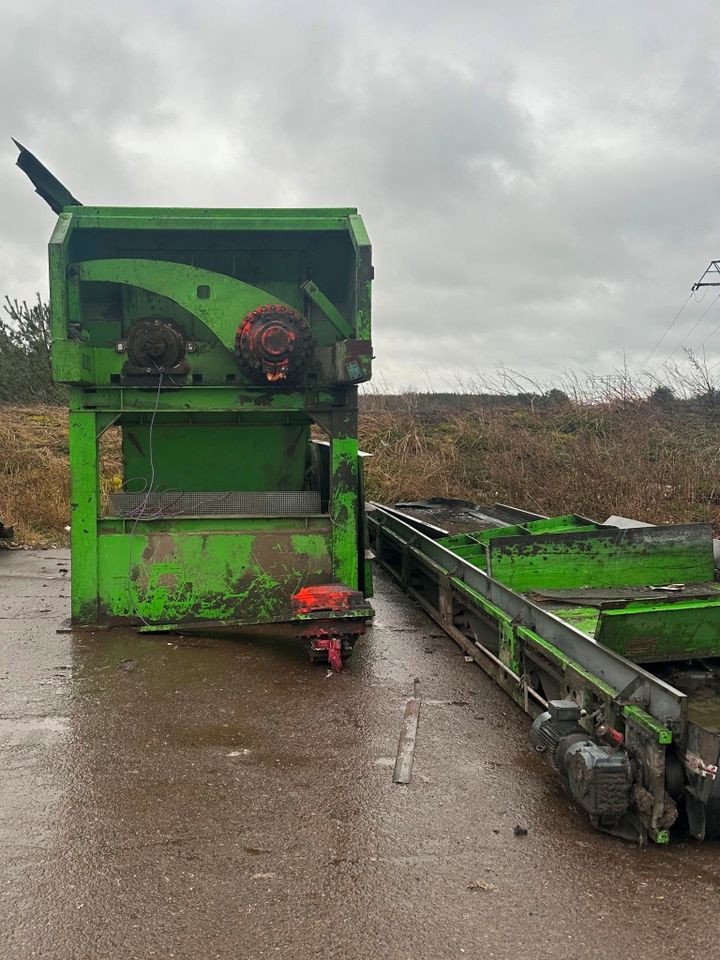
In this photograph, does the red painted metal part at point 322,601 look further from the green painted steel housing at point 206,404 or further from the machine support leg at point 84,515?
the machine support leg at point 84,515

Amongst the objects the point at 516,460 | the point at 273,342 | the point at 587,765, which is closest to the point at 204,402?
the point at 273,342

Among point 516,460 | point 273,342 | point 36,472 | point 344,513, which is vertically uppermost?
point 273,342

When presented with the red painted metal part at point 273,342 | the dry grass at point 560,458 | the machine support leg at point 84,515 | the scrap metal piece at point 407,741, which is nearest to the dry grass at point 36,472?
the dry grass at point 560,458

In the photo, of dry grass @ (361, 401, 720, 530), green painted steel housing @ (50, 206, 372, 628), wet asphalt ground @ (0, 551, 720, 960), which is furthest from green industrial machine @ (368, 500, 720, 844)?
dry grass @ (361, 401, 720, 530)

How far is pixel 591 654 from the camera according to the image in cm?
288

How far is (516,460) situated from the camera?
37.5ft

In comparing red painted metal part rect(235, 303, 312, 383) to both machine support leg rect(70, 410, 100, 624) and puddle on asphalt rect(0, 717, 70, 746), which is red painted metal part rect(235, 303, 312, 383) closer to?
machine support leg rect(70, 410, 100, 624)

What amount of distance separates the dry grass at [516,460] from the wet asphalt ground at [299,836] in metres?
6.22

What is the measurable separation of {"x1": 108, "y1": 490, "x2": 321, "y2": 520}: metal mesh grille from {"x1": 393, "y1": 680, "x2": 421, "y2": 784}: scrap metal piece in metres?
1.64

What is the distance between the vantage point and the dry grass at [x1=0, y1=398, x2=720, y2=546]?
10008 mm

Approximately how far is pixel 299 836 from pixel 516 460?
30.8ft

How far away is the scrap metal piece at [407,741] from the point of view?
299 cm

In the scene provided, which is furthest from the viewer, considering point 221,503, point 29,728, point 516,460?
point 516,460

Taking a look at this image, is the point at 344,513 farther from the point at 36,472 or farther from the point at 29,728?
the point at 36,472
